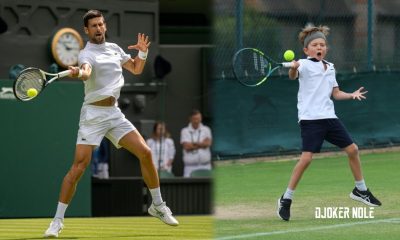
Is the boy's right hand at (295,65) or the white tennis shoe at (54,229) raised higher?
the boy's right hand at (295,65)

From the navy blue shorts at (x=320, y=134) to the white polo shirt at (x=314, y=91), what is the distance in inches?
2.1

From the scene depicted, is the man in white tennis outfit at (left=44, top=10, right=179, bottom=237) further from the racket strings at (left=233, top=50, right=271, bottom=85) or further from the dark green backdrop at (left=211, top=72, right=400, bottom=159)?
the dark green backdrop at (left=211, top=72, right=400, bottom=159)

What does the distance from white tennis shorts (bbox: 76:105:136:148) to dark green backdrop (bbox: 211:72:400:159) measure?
684 cm

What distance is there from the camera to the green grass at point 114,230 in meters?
8.21

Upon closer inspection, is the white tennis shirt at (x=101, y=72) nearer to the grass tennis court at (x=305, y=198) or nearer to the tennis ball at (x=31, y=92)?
the tennis ball at (x=31, y=92)

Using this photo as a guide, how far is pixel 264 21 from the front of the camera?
625 inches

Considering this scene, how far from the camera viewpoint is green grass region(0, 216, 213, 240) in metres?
8.21

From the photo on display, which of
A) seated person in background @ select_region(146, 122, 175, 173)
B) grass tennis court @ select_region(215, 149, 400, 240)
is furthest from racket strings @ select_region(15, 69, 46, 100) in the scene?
seated person in background @ select_region(146, 122, 175, 173)

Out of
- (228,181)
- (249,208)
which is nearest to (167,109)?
(228,181)

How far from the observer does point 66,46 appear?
658 inches

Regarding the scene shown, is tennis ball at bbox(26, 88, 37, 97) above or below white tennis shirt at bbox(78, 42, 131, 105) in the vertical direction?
below

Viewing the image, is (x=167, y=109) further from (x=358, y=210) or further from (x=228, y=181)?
(x=358, y=210)

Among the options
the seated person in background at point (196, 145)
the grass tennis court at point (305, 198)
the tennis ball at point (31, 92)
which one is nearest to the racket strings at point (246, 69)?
the seated person in background at point (196, 145)

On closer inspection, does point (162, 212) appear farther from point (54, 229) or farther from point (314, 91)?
point (314, 91)
